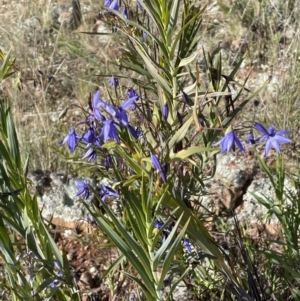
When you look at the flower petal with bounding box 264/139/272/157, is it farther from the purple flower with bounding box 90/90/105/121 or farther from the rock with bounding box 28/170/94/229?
the rock with bounding box 28/170/94/229

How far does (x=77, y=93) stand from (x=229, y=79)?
86.3 inches

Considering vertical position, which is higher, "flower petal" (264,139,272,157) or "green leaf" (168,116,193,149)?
"green leaf" (168,116,193,149)

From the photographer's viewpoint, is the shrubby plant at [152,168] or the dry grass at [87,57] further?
the dry grass at [87,57]

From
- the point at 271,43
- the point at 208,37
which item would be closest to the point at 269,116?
the point at 271,43

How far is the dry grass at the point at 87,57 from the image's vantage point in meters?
2.66

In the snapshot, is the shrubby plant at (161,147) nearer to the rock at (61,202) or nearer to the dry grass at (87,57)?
the rock at (61,202)

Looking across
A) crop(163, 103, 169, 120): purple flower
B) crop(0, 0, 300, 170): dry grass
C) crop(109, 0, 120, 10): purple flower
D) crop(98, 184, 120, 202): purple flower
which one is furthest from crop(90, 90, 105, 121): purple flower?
crop(0, 0, 300, 170): dry grass

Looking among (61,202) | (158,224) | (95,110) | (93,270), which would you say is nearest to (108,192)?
(158,224)

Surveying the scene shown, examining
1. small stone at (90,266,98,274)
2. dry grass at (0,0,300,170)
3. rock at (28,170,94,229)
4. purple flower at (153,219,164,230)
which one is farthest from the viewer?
dry grass at (0,0,300,170)

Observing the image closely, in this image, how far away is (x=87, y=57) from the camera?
11.3 ft

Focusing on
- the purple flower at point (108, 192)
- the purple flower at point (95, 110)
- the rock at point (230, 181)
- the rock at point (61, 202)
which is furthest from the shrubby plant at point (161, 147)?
the rock at point (61, 202)

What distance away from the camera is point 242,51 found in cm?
333

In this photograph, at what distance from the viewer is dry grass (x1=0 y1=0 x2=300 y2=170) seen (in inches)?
105

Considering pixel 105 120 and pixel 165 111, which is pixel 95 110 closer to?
pixel 105 120
